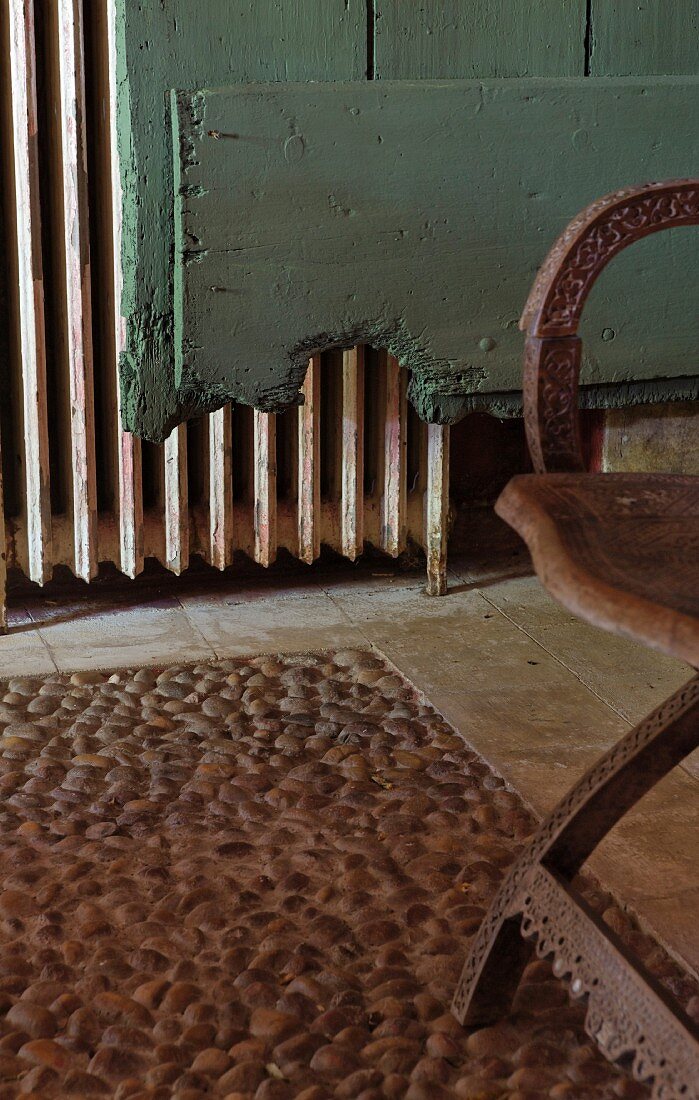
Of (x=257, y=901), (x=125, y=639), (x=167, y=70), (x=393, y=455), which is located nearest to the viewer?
(x=257, y=901)

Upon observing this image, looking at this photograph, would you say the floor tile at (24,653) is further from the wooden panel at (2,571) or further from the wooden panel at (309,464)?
the wooden panel at (309,464)

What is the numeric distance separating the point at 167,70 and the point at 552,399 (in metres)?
1.44

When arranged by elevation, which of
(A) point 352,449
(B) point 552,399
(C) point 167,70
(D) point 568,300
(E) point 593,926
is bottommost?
(E) point 593,926

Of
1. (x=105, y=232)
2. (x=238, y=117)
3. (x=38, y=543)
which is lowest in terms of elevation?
(x=38, y=543)

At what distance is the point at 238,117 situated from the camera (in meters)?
2.46

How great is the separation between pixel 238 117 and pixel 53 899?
1.55 m

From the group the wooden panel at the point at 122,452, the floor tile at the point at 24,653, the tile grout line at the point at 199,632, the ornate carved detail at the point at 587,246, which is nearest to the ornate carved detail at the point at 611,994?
the ornate carved detail at the point at 587,246

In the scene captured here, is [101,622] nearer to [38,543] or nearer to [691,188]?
[38,543]

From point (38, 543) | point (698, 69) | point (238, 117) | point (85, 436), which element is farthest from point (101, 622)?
point (698, 69)

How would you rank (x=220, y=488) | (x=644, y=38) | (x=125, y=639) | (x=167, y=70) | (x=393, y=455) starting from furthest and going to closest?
(x=393, y=455), (x=220, y=488), (x=125, y=639), (x=644, y=38), (x=167, y=70)

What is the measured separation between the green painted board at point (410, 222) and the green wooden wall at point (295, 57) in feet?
0.11

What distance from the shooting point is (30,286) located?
270cm

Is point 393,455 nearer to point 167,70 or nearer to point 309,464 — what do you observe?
point 309,464

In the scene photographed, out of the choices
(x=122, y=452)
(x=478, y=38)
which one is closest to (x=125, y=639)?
(x=122, y=452)
